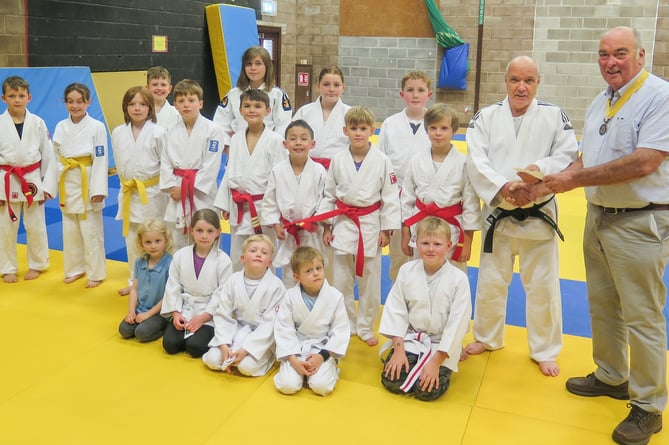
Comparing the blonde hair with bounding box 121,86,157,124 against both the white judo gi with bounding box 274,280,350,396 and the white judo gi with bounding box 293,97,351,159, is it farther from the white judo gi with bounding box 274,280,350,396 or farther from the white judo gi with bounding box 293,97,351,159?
the white judo gi with bounding box 274,280,350,396

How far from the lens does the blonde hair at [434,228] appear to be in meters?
3.37

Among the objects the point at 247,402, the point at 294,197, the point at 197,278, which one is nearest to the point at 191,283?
the point at 197,278

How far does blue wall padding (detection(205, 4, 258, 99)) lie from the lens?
11212 millimetres

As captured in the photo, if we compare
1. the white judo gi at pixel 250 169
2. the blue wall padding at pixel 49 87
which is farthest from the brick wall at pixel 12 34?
the white judo gi at pixel 250 169

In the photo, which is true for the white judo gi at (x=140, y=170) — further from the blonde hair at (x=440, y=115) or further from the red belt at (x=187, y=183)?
the blonde hair at (x=440, y=115)

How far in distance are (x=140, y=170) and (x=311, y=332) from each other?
200 cm

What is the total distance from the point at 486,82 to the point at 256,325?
1106 cm

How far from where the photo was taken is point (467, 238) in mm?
3740

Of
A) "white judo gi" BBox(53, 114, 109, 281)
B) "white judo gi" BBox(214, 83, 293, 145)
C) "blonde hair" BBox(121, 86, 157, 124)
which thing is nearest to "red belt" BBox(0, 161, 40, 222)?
"white judo gi" BBox(53, 114, 109, 281)

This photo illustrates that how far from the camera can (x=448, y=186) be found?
12.1 ft

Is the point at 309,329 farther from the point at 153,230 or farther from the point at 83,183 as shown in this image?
the point at 83,183

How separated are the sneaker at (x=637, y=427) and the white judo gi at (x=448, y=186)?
126 cm

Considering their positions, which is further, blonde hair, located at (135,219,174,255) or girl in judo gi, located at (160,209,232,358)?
blonde hair, located at (135,219,174,255)

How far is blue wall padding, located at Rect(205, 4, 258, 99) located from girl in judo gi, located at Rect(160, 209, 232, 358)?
311 inches
